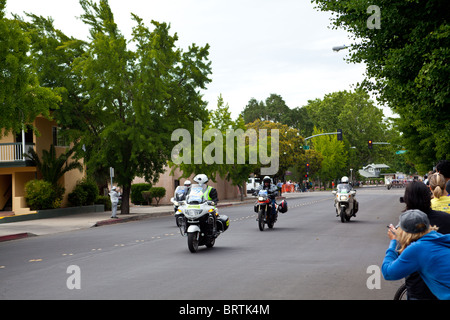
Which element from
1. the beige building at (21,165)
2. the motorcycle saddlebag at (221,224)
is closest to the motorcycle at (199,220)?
the motorcycle saddlebag at (221,224)

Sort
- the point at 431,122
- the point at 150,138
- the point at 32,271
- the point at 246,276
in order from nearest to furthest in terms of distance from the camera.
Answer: the point at 246,276
the point at 32,271
the point at 431,122
the point at 150,138

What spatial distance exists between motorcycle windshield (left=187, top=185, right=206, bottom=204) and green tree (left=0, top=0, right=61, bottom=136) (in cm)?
791

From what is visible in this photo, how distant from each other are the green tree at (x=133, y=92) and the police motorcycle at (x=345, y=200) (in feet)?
35.0

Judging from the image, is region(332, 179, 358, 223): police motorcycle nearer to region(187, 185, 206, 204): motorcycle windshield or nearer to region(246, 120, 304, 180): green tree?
region(187, 185, 206, 204): motorcycle windshield

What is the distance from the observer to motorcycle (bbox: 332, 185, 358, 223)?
813 inches

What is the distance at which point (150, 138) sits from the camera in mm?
28266

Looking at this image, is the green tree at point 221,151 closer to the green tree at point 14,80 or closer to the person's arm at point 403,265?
the green tree at point 14,80

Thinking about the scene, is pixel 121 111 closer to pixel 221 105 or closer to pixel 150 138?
pixel 150 138

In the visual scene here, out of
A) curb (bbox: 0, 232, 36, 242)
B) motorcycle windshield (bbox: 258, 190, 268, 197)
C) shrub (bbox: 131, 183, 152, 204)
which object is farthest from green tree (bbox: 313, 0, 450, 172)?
shrub (bbox: 131, 183, 152, 204)

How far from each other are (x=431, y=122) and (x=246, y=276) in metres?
9.48

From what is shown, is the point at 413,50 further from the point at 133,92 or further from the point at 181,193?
the point at 133,92

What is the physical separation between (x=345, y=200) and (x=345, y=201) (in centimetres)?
8

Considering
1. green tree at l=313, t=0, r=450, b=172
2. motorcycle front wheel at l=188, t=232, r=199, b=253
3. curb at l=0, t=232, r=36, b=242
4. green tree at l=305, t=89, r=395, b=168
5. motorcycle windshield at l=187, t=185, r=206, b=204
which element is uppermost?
green tree at l=305, t=89, r=395, b=168
